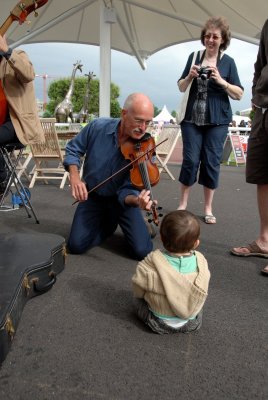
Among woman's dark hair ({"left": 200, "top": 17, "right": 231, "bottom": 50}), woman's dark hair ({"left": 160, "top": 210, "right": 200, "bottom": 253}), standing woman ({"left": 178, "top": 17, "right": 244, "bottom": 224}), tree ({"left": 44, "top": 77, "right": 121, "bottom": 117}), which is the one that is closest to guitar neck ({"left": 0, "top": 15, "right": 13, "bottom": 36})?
standing woman ({"left": 178, "top": 17, "right": 244, "bottom": 224})

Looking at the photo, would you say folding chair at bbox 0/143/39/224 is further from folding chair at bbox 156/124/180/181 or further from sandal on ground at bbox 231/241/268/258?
folding chair at bbox 156/124/180/181

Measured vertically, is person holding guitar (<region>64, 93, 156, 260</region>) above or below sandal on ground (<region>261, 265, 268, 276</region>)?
above

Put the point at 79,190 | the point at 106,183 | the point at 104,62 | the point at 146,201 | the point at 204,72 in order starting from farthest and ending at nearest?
the point at 104,62 < the point at 204,72 < the point at 106,183 < the point at 79,190 < the point at 146,201

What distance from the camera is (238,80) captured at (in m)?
3.43

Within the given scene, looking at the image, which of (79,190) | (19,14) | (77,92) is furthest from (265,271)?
(77,92)

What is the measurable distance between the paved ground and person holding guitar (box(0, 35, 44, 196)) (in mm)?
1163

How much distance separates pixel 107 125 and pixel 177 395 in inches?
72.2

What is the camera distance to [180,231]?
160 cm

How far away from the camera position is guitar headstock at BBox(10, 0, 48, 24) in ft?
10.6

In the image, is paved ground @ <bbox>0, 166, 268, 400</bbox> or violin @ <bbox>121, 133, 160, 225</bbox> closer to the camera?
paved ground @ <bbox>0, 166, 268, 400</bbox>

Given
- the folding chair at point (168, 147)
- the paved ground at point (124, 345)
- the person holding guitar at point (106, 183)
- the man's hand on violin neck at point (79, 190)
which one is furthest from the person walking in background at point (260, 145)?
the folding chair at point (168, 147)

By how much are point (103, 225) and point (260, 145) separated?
4.28 ft

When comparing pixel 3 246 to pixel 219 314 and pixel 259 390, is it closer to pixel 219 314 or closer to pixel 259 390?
pixel 219 314

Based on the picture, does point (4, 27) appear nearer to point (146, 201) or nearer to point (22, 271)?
point (146, 201)
